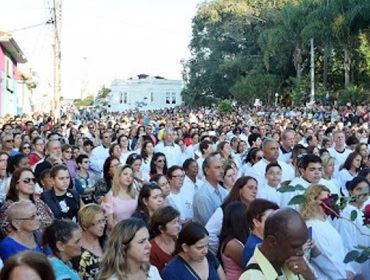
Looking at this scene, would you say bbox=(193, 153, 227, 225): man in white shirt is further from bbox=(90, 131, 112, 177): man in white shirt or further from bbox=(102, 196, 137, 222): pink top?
bbox=(90, 131, 112, 177): man in white shirt

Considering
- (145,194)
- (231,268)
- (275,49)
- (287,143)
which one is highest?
(275,49)

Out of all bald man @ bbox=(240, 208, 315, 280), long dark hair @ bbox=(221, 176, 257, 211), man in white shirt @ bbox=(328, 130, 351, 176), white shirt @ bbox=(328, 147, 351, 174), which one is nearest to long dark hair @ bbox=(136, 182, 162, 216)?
long dark hair @ bbox=(221, 176, 257, 211)

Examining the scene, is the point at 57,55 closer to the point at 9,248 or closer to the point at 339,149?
the point at 339,149

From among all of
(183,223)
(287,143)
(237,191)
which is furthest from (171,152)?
(183,223)

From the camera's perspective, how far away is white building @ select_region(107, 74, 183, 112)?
350 ft

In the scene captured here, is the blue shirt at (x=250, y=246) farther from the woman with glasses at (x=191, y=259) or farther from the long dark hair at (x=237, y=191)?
the long dark hair at (x=237, y=191)

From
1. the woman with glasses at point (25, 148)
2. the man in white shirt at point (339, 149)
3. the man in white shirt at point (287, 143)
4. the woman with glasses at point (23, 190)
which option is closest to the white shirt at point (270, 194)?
the woman with glasses at point (23, 190)

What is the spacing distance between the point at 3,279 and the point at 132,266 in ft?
4.74

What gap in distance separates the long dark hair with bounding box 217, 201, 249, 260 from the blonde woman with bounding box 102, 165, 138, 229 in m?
2.02

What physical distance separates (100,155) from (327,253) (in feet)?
25.0

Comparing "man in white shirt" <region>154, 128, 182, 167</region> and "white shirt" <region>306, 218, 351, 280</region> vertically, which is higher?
"man in white shirt" <region>154, 128, 182, 167</region>

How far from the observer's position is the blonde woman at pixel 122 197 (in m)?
7.44

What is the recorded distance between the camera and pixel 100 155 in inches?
497

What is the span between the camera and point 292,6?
144 ft
